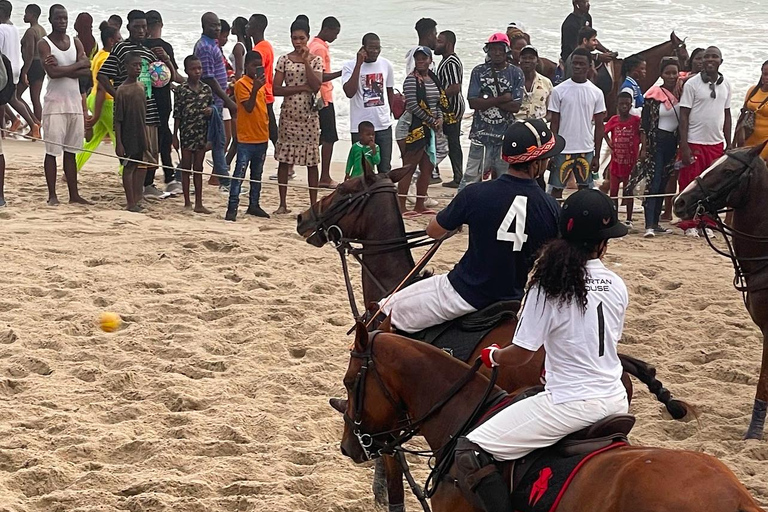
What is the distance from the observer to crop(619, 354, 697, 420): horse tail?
4926 mm

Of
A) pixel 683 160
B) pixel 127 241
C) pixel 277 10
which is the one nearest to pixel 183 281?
pixel 127 241

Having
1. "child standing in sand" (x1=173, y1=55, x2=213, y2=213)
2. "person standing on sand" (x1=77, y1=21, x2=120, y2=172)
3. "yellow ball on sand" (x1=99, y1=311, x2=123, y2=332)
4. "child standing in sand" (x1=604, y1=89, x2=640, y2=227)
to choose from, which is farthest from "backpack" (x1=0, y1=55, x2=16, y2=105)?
"child standing in sand" (x1=604, y1=89, x2=640, y2=227)

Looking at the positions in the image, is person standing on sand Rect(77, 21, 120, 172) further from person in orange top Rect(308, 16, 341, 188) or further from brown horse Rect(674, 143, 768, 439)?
brown horse Rect(674, 143, 768, 439)

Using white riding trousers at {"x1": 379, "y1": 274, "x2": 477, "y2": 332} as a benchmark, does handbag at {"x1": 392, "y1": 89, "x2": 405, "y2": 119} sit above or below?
above

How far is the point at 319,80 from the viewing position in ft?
41.9

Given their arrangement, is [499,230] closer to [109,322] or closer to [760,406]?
[760,406]

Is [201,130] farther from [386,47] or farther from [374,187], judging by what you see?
[386,47]

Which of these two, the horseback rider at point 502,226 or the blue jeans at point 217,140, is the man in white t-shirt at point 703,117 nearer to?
the blue jeans at point 217,140

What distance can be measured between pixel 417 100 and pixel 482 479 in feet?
29.3

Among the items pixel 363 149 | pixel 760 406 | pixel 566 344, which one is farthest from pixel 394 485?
pixel 363 149

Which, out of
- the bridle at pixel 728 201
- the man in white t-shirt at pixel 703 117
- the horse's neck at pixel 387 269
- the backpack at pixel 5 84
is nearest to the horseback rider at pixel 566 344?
the horse's neck at pixel 387 269

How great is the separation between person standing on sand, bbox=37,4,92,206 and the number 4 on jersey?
27.2 feet

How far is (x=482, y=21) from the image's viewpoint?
33.1m

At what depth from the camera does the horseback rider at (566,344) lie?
14.2 feet
